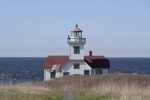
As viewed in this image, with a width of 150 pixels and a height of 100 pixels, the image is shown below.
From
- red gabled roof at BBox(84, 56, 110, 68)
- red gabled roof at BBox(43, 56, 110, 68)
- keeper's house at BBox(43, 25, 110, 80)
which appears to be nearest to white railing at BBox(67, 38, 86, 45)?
keeper's house at BBox(43, 25, 110, 80)

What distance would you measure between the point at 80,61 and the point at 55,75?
4.89 metres

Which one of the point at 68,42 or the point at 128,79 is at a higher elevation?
the point at 68,42

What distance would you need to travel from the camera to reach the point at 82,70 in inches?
2277

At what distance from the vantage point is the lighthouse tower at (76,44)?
58.3m

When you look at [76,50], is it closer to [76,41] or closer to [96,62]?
[76,41]

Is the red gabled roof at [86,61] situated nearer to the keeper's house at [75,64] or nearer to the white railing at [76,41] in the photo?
the keeper's house at [75,64]

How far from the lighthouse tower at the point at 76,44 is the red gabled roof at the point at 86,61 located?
1.61m

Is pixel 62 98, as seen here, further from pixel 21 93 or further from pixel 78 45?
pixel 78 45

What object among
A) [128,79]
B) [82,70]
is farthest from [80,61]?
[128,79]

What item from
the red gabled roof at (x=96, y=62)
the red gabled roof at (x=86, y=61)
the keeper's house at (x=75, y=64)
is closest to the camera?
the keeper's house at (x=75, y=64)

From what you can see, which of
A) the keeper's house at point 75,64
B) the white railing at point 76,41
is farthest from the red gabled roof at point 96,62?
the white railing at point 76,41

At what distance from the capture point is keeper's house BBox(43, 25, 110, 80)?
2281 inches

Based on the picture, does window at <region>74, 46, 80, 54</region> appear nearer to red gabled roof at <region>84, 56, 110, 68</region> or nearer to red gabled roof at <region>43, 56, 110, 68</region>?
red gabled roof at <region>43, 56, 110, 68</region>

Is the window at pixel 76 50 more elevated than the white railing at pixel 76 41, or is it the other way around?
the white railing at pixel 76 41
